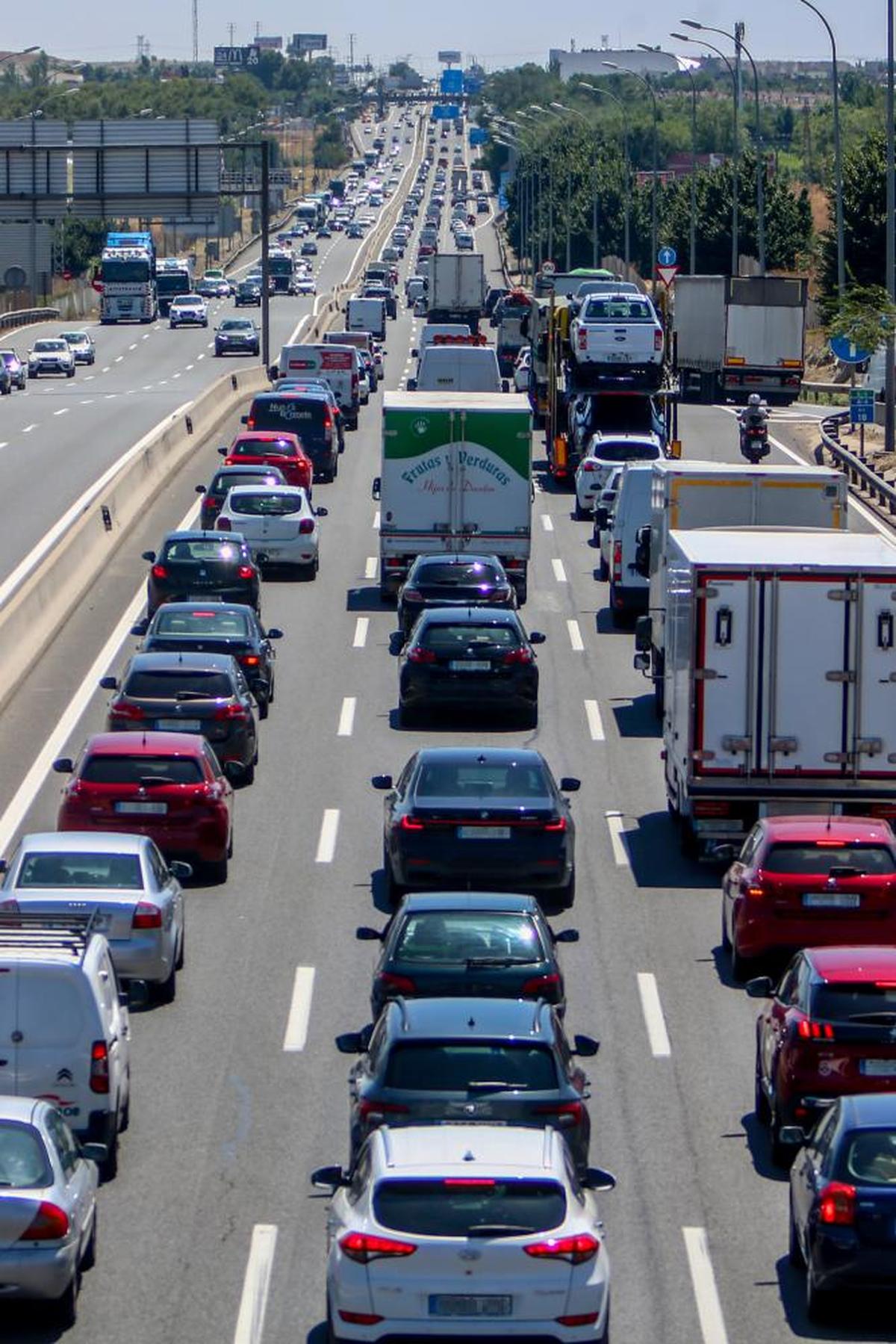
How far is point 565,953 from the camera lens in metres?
19.8

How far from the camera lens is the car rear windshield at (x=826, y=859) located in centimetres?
1838

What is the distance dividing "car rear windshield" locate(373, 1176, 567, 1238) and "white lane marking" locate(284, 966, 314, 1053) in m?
6.61

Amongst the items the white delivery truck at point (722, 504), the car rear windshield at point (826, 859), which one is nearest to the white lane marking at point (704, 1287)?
the car rear windshield at point (826, 859)

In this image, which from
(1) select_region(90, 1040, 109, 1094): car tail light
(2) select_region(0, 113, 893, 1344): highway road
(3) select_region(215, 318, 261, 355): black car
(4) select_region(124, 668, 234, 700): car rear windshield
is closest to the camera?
(2) select_region(0, 113, 893, 1344): highway road

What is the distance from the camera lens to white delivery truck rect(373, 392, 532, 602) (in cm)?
3622

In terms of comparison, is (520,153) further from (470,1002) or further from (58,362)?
(470,1002)

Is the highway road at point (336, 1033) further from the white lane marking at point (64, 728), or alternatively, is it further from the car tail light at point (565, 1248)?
the car tail light at point (565, 1248)

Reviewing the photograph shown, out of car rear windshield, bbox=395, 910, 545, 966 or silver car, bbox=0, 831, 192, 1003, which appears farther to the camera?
silver car, bbox=0, 831, 192, 1003

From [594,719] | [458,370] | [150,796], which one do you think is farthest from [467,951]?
[458,370]

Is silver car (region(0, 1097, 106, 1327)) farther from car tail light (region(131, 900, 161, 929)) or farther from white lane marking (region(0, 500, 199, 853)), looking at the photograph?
white lane marking (region(0, 500, 199, 853))

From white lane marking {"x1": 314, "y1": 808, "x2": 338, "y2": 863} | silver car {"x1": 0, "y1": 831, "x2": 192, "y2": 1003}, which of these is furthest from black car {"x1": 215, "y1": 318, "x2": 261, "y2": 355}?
silver car {"x1": 0, "y1": 831, "x2": 192, "y2": 1003}

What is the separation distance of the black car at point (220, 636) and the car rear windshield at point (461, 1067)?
14.9 meters

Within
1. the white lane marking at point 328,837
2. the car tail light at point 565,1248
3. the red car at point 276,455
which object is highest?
the red car at point 276,455

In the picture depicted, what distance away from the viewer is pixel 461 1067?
12914 millimetres
